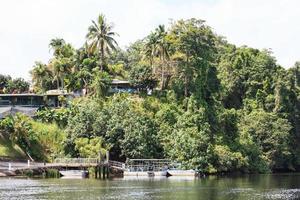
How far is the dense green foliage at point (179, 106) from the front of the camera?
91938 mm

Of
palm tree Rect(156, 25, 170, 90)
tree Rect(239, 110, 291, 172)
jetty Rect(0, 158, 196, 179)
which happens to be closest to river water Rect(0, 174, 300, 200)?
jetty Rect(0, 158, 196, 179)

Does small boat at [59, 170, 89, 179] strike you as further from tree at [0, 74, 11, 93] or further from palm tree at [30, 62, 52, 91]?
tree at [0, 74, 11, 93]

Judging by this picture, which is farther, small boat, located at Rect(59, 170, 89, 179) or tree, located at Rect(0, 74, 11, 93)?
tree, located at Rect(0, 74, 11, 93)

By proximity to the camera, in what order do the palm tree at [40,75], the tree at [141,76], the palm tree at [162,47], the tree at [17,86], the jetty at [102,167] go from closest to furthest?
the jetty at [102,167]
the palm tree at [162,47]
the tree at [141,76]
the palm tree at [40,75]
the tree at [17,86]

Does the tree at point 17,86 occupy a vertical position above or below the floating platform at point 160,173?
above

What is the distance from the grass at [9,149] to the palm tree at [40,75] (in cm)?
1995

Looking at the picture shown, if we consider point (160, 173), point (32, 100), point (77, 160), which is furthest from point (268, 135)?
point (32, 100)

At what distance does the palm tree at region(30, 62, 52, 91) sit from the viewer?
110m

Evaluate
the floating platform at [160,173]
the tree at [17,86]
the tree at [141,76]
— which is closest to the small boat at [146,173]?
the floating platform at [160,173]

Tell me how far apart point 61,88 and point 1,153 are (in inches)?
1004

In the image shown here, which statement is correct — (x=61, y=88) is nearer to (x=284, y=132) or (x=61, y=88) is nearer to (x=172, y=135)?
(x=172, y=135)

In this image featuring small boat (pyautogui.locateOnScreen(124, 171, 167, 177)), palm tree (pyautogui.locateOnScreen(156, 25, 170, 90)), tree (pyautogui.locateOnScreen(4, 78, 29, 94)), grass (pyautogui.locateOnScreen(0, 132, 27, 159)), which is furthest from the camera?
tree (pyautogui.locateOnScreen(4, 78, 29, 94))

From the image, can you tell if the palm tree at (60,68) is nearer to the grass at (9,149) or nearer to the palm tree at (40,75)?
the palm tree at (40,75)

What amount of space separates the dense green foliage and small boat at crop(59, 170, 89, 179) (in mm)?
4744
